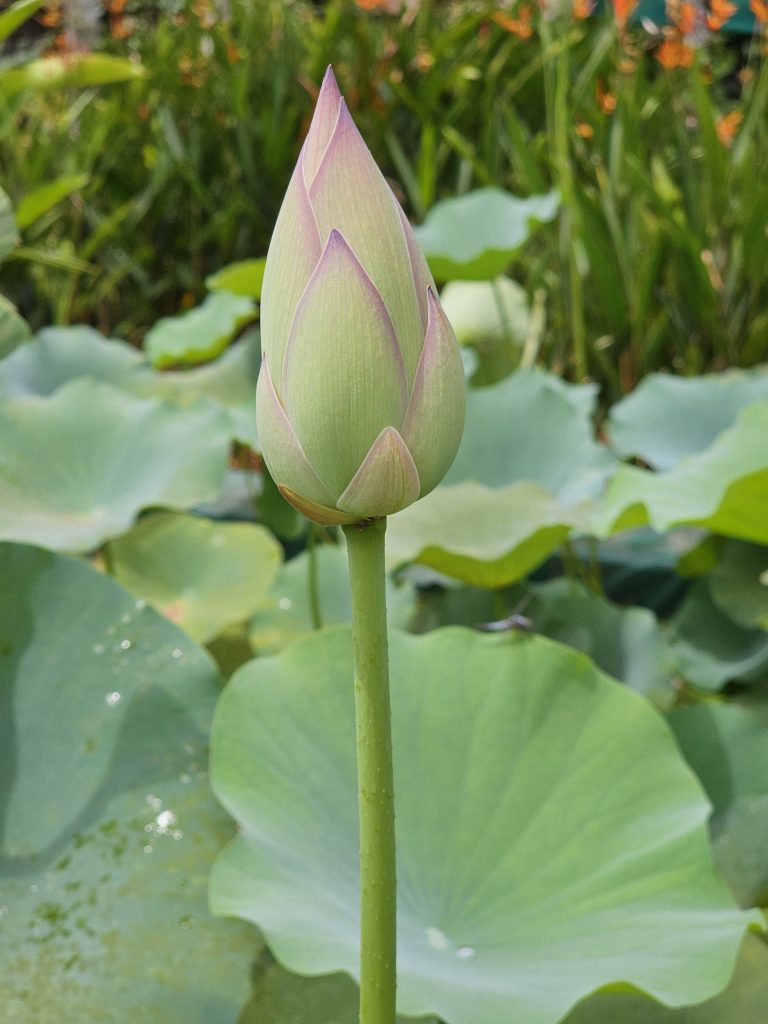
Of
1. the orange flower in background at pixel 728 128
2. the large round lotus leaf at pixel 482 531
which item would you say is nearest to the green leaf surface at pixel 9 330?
the large round lotus leaf at pixel 482 531

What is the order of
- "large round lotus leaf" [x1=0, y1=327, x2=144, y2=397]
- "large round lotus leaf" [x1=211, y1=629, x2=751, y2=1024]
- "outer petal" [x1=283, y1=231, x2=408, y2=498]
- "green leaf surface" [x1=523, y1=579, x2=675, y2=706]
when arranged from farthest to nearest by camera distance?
1. "large round lotus leaf" [x1=0, y1=327, x2=144, y2=397]
2. "green leaf surface" [x1=523, y1=579, x2=675, y2=706]
3. "large round lotus leaf" [x1=211, y1=629, x2=751, y2=1024]
4. "outer petal" [x1=283, y1=231, x2=408, y2=498]

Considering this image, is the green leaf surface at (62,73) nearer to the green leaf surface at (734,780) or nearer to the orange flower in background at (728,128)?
the orange flower in background at (728,128)

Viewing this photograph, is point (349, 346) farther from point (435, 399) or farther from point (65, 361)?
point (65, 361)

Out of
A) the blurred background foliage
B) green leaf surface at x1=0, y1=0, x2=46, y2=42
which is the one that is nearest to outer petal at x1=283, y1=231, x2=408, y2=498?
green leaf surface at x1=0, y1=0, x2=46, y2=42

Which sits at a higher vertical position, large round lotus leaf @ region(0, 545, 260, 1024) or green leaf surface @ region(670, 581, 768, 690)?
large round lotus leaf @ region(0, 545, 260, 1024)

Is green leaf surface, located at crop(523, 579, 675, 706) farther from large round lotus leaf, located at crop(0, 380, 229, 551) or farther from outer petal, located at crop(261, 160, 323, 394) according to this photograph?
outer petal, located at crop(261, 160, 323, 394)

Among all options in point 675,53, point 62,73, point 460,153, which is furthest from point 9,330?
point 460,153
